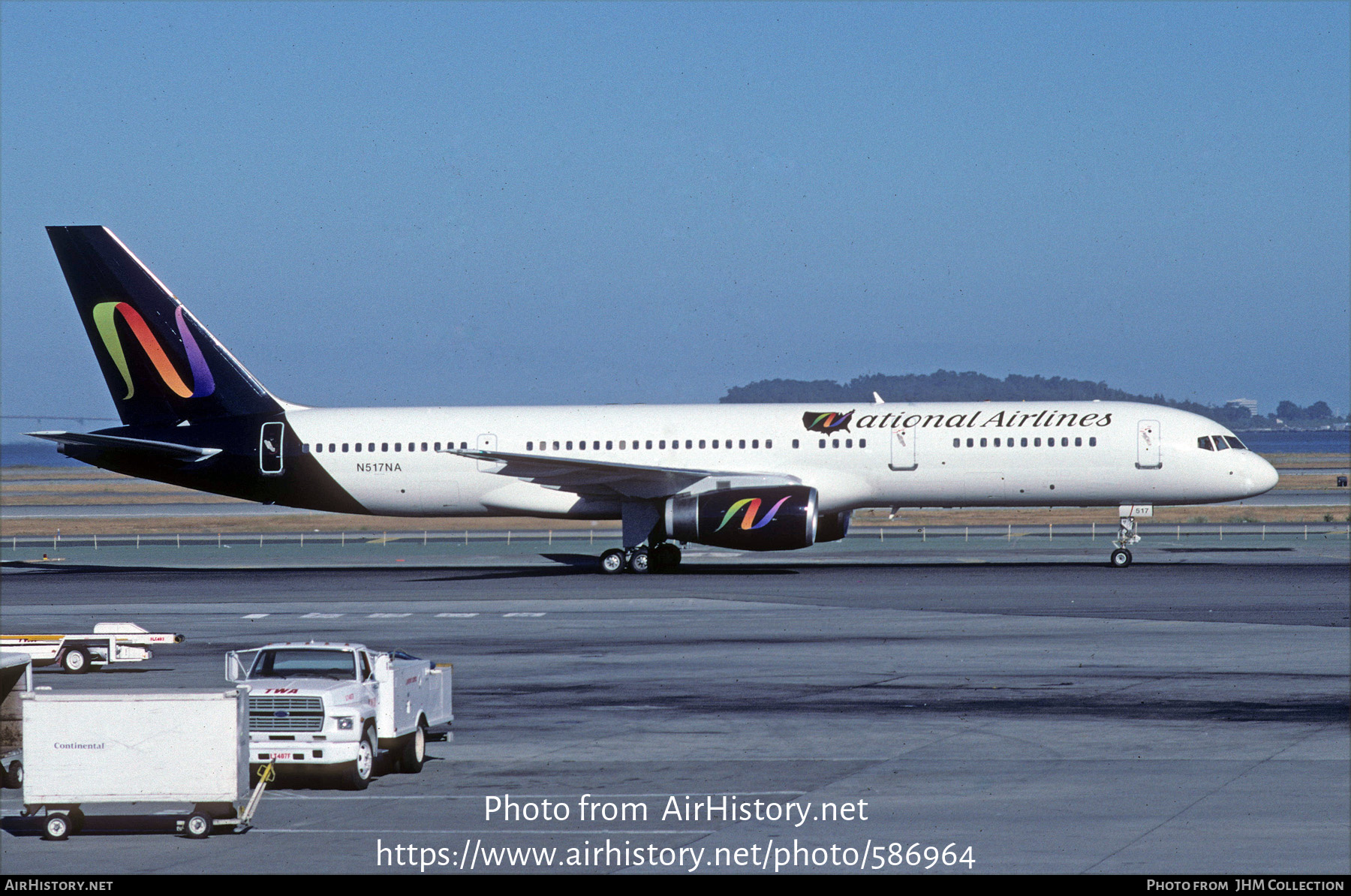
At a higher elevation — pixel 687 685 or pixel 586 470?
pixel 586 470

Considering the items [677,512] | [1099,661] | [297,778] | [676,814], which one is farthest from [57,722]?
[677,512]

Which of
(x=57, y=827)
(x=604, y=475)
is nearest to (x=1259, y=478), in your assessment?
(x=604, y=475)

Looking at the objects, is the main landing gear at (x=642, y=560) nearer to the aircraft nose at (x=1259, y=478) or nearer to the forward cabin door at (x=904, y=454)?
the forward cabin door at (x=904, y=454)

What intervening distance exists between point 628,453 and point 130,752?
33025 millimetres

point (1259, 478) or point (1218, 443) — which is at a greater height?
point (1218, 443)

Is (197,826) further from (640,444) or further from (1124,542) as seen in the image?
(1124,542)

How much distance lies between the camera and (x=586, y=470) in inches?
1732

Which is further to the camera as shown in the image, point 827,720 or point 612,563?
point 612,563

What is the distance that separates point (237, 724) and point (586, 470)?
30210 mm

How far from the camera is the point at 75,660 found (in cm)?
2616

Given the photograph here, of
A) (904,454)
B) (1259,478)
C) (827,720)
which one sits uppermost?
(904,454)

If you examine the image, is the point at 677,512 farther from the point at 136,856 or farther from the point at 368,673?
the point at 136,856
